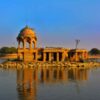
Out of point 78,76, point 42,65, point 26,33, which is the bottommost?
point 78,76

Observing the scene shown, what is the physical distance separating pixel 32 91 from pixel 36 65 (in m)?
35.8

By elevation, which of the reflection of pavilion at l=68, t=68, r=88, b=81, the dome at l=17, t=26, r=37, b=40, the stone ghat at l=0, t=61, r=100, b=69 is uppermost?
the dome at l=17, t=26, r=37, b=40

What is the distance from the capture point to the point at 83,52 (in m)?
76.8

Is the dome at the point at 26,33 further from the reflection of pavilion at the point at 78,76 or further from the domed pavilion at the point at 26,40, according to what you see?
the reflection of pavilion at the point at 78,76

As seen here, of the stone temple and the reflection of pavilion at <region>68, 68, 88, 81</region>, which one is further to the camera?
the stone temple

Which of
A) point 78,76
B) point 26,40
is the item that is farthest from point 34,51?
point 78,76

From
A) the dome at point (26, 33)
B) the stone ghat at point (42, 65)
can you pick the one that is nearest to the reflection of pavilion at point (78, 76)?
the stone ghat at point (42, 65)

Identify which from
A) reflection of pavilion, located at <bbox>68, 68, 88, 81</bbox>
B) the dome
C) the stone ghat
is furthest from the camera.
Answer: the dome

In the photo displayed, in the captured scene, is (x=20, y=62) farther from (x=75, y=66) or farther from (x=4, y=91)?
(x=4, y=91)

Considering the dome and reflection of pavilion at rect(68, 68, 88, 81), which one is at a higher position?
the dome

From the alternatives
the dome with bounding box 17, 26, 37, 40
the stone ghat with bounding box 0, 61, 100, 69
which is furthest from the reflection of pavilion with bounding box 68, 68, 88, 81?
the dome with bounding box 17, 26, 37, 40

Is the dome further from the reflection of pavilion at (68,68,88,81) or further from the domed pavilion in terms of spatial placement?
the reflection of pavilion at (68,68,88,81)

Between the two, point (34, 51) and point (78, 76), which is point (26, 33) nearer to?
point (34, 51)

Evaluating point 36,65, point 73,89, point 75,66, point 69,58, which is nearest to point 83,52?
point 69,58
